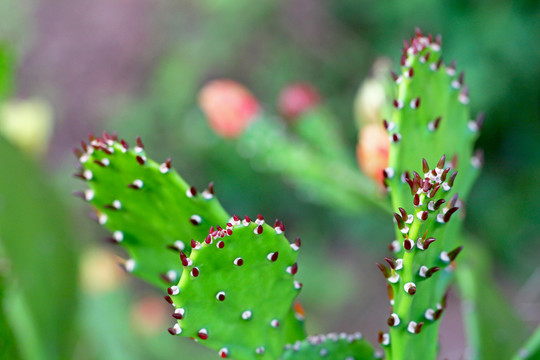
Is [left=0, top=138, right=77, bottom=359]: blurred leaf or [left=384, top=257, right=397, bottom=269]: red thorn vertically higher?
[left=0, top=138, right=77, bottom=359]: blurred leaf

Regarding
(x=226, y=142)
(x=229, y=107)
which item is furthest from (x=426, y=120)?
(x=226, y=142)

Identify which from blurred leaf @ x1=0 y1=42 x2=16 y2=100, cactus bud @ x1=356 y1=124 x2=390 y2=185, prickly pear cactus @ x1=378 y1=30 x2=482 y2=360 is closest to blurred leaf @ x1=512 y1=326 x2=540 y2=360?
prickly pear cactus @ x1=378 y1=30 x2=482 y2=360

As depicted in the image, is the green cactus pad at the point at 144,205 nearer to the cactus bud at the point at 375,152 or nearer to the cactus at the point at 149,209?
the cactus at the point at 149,209

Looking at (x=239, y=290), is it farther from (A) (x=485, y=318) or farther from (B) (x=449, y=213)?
(A) (x=485, y=318)

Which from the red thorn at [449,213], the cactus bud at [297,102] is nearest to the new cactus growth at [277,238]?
the red thorn at [449,213]

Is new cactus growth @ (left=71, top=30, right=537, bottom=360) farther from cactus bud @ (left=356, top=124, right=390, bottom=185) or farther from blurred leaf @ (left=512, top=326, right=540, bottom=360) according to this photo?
cactus bud @ (left=356, top=124, right=390, bottom=185)

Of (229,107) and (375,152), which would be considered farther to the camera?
(229,107)
